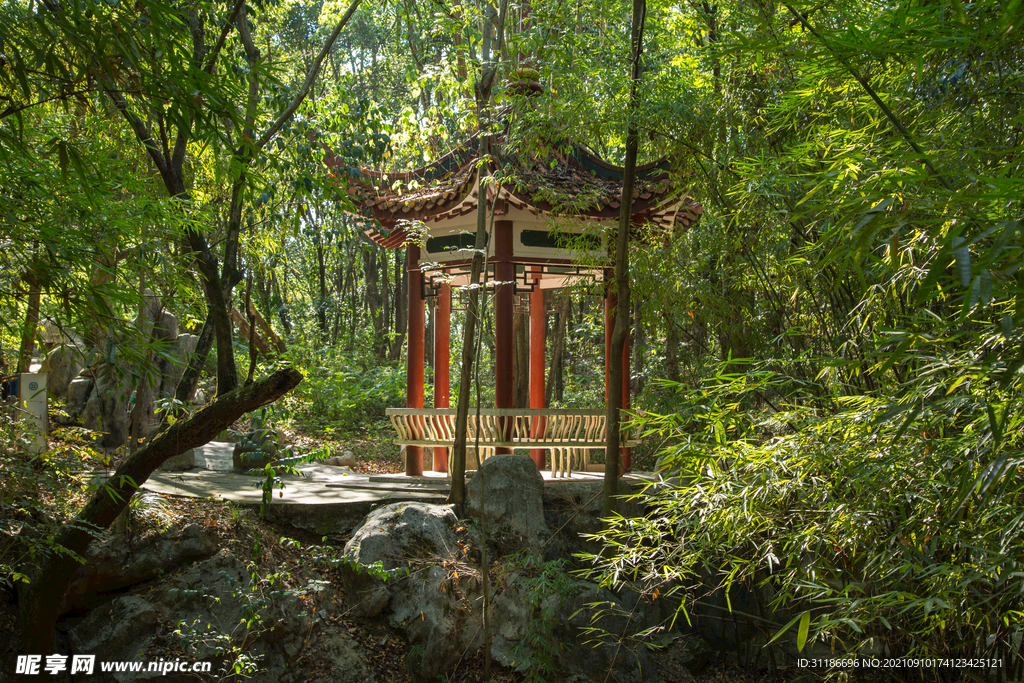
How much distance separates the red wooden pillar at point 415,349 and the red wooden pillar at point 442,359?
0.86 feet

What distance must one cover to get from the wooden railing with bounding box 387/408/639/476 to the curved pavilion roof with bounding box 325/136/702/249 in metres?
1.55

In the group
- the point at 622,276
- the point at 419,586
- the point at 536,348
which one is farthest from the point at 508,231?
the point at 419,586

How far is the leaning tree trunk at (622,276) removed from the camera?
13.3ft

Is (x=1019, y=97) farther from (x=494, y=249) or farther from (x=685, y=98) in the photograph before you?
(x=494, y=249)

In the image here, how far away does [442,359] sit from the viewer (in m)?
6.78

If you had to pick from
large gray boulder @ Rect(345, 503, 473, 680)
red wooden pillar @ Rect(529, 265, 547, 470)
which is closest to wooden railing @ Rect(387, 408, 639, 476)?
large gray boulder @ Rect(345, 503, 473, 680)

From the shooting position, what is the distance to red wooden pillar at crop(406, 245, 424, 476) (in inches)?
241

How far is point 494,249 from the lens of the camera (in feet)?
18.9

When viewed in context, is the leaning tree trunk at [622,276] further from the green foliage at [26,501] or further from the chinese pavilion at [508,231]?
the green foliage at [26,501]

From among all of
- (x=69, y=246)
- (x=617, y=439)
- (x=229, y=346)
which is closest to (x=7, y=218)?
(x=69, y=246)

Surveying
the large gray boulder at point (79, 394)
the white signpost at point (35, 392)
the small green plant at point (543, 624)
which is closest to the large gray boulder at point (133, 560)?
Result: the white signpost at point (35, 392)

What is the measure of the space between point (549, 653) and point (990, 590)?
2430 millimetres

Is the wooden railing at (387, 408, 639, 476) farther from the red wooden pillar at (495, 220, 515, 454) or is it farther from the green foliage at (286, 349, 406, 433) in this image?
the green foliage at (286, 349, 406, 433)

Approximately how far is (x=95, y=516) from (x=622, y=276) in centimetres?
319
